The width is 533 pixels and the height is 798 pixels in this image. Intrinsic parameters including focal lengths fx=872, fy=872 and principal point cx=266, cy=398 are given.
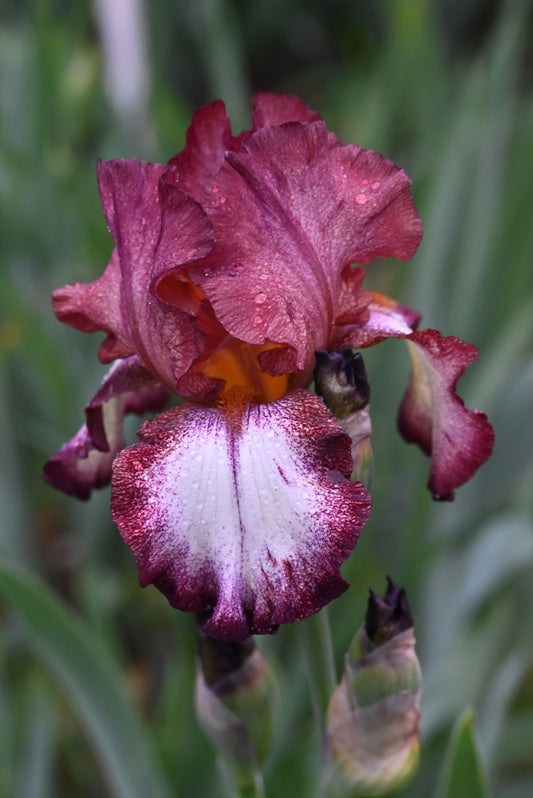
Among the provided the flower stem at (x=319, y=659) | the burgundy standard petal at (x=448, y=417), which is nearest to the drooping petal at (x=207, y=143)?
the burgundy standard petal at (x=448, y=417)

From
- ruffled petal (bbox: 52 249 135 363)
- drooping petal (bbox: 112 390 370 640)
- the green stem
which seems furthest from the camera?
the green stem

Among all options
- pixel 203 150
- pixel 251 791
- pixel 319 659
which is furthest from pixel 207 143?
pixel 251 791

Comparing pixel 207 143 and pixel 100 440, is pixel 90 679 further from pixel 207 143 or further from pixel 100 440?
pixel 207 143

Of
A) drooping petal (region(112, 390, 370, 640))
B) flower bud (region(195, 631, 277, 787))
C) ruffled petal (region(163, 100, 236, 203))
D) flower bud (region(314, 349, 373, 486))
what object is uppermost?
ruffled petal (region(163, 100, 236, 203))

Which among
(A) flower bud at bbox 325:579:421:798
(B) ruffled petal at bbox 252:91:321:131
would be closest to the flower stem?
(A) flower bud at bbox 325:579:421:798

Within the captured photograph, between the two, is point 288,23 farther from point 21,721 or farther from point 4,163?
point 21,721

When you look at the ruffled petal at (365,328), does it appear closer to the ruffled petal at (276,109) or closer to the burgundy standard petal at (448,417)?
the burgundy standard petal at (448,417)

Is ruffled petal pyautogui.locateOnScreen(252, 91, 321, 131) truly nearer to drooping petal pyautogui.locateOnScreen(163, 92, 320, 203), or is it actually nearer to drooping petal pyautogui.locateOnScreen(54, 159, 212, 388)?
drooping petal pyautogui.locateOnScreen(163, 92, 320, 203)
